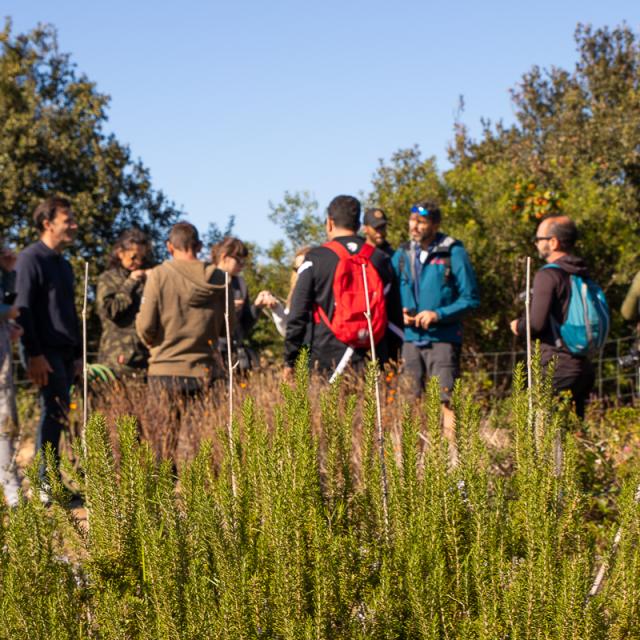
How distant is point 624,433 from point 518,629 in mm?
4333

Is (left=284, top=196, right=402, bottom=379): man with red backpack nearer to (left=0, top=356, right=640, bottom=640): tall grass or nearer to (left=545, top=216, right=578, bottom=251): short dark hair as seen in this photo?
(left=545, top=216, right=578, bottom=251): short dark hair

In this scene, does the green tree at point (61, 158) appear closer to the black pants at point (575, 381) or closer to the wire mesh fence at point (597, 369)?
the wire mesh fence at point (597, 369)

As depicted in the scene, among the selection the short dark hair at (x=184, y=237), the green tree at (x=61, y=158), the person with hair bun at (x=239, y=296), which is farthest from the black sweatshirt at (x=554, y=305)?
the green tree at (x=61, y=158)

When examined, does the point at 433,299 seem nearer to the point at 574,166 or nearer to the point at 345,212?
the point at 345,212

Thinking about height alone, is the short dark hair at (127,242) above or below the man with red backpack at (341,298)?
above

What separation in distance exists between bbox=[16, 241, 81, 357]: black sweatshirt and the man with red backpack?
1600mm

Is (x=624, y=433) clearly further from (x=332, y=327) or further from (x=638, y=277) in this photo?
(x=332, y=327)

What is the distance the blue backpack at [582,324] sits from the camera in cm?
498

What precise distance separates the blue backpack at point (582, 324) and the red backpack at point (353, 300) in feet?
3.03

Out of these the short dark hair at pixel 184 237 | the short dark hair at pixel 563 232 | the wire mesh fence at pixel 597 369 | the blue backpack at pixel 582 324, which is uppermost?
the short dark hair at pixel 184 237

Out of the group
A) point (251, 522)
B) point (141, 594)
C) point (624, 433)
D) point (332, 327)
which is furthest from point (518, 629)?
point (624, 433)

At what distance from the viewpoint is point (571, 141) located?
2447cm

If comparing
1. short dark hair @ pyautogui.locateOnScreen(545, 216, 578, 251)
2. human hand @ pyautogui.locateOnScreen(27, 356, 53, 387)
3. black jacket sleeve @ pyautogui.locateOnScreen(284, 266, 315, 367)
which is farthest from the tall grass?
human hand @ pyautogui.locateOnScreen(27, 356, 53, 387)

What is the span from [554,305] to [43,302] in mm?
3005
